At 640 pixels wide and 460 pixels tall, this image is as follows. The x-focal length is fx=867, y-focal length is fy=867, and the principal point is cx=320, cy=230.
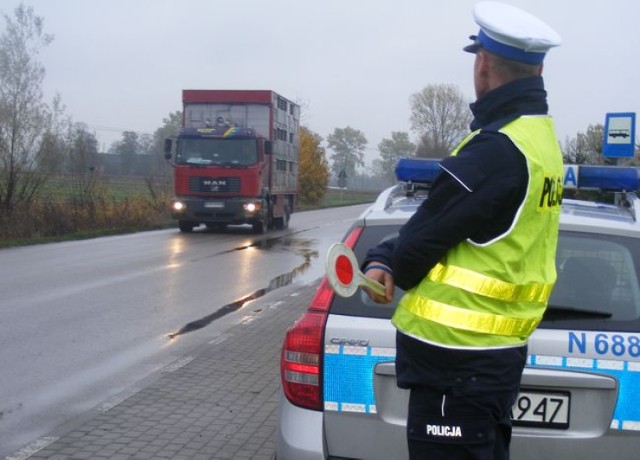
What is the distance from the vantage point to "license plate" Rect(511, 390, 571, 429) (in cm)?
355

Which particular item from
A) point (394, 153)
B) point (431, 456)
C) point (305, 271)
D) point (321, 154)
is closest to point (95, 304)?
point (305, 271)

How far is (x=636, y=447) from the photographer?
11.7ft

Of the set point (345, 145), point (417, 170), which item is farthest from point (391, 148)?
point (417, 170)

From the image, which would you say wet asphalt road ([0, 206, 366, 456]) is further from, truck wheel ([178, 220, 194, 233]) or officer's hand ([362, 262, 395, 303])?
truck wheel ([178, 220, 194, 233])

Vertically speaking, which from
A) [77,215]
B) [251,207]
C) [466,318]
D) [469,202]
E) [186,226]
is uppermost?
[469,202]

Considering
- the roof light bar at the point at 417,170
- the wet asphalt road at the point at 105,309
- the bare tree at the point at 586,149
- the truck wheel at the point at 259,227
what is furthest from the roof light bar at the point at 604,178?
the truck wheel at the point at 259,227

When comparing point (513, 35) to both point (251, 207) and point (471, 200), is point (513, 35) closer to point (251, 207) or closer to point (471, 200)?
point (471, 200)

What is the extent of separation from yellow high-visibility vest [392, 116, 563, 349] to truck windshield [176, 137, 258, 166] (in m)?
22.8

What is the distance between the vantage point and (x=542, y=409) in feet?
11.7

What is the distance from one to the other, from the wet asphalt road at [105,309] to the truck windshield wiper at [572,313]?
3542 millimetres

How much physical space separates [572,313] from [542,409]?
44cm

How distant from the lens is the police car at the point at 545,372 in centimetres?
354

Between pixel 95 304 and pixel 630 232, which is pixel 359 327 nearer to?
pixel 630 232

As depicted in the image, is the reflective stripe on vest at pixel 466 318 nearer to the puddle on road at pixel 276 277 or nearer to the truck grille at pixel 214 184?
the puddle on road at pixel 276 277
